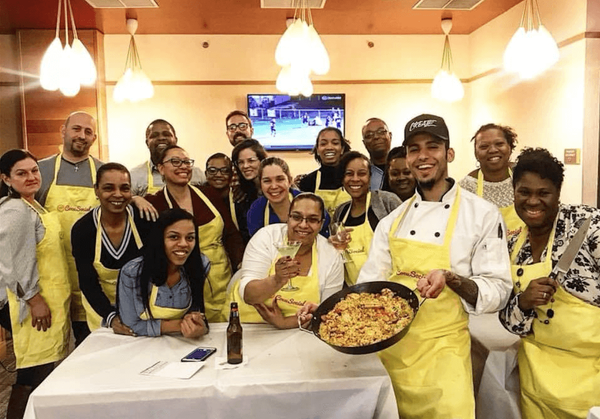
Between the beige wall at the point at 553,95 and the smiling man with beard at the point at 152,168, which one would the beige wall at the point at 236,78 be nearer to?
the beige wall at the point at 553,95

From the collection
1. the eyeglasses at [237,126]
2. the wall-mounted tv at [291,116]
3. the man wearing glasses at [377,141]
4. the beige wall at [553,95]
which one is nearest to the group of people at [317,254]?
the man wearing glasses at [377,141]

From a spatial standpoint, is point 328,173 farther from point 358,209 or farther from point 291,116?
point 291,116

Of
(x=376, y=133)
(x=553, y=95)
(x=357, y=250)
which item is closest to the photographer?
(x=357, y=250)

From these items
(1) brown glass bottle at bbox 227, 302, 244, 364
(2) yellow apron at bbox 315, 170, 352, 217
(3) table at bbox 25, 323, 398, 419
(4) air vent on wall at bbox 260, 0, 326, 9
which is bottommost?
(3) table at bbox 25, 323, 398, 419

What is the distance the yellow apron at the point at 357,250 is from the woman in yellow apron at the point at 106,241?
1140 mm

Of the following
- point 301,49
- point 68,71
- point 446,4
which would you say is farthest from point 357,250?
point 446,4

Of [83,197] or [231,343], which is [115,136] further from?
[231,343]

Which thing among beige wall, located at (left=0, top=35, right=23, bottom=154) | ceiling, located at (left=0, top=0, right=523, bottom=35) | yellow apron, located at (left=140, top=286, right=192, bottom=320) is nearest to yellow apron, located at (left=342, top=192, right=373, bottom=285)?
yellow apron, located at (left=140, top=286, right=192, bottom=320)

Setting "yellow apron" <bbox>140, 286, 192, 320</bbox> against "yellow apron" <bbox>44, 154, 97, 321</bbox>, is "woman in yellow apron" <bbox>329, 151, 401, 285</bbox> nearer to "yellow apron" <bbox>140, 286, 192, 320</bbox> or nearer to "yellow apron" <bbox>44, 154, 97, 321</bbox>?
"yellow apron" <bbox>140, 286, 192, 320</bbox>

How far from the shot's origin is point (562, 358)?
195 cm

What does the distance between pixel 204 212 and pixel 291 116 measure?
3877mm

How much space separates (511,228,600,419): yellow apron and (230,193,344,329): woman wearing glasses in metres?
0.91

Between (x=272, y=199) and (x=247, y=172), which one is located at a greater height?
(x=247, y=172)

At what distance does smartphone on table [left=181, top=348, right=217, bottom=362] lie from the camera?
196 centimetres
